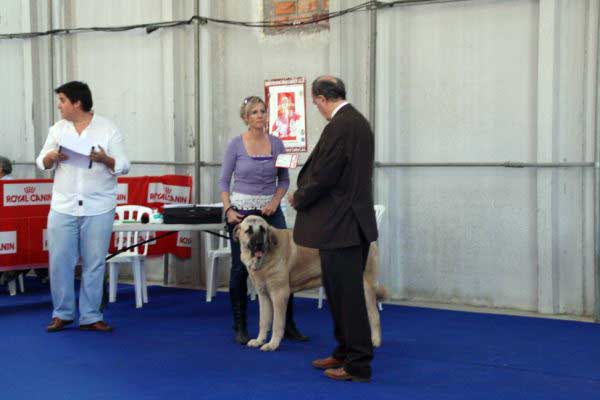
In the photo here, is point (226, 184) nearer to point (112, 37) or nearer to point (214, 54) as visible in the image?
point (214, 54)

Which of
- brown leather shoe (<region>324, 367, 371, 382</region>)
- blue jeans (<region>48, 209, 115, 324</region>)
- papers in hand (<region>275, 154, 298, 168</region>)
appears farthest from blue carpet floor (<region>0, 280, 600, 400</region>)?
papers in hand (<region>275, 154, 298, 168</region>)

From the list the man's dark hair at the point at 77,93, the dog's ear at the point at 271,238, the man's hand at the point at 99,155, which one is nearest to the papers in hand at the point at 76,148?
the man's hand at the point at 99,155

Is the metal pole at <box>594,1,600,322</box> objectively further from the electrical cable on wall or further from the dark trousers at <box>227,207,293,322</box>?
the dark trousers at <box>227,207,293,322</box>

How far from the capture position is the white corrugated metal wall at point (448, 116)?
22.7 feet

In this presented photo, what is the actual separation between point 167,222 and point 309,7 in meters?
2.70

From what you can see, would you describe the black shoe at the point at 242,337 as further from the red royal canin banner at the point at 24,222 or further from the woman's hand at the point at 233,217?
the red royal canin banner at the point at 24,222

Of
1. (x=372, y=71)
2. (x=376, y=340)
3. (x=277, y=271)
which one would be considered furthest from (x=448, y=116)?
(x=277, y=271)

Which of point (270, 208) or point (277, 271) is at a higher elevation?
point (270, 208)

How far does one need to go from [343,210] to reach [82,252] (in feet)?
7.85

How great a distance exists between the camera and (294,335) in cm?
604

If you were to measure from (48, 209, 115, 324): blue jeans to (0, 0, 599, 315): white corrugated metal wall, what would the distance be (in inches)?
106

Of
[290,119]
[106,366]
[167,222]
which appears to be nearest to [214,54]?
[290,119]

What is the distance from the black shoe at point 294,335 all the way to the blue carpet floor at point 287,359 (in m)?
0.10

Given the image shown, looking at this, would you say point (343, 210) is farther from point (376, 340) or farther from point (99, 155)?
point (99, 155)
